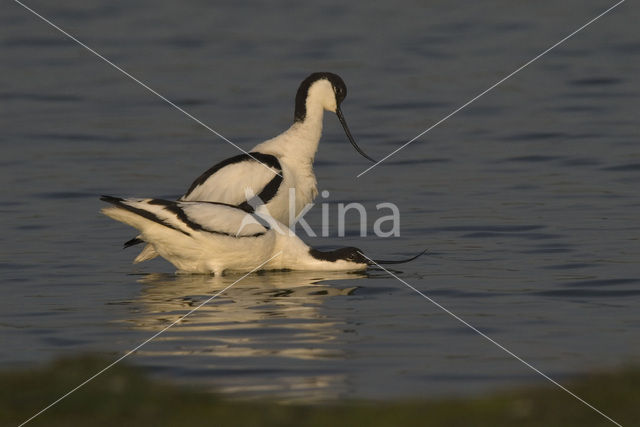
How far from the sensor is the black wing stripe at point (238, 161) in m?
13.0

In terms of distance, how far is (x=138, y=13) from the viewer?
92.8 ft

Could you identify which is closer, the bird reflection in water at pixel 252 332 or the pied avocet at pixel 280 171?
the bird reflection in water at pixel 252 332

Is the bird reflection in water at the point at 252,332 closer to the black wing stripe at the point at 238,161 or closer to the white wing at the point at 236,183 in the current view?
the white wing at the point at 236,183

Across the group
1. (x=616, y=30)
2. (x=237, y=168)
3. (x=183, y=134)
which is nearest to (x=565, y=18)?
(x=616, y=30)

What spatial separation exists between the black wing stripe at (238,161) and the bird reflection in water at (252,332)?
0.96 m

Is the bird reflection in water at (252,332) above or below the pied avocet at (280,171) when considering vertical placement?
below

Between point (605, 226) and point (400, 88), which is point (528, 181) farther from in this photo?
point (400, 88)

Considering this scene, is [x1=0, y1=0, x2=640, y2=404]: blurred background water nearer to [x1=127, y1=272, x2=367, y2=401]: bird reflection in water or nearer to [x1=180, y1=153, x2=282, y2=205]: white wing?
[x1=127, y1=272, x2=367, y2=401]: bird reflection in water

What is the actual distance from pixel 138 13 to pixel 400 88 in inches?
324

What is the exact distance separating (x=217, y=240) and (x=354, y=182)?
476 centimetres

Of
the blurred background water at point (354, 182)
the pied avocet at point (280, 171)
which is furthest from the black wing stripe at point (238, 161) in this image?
the blurred background water at point (354, 182)

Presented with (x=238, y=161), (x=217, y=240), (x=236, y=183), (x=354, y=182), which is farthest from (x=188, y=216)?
(x=354, y=182)

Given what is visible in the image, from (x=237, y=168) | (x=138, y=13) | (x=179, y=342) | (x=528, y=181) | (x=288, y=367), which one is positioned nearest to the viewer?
(x=288, y=367)

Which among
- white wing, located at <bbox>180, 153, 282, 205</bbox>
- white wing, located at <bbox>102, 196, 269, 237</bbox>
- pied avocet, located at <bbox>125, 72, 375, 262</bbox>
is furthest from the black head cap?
white wing, located at <bbox>102, 196, 269, 237</bbox>
